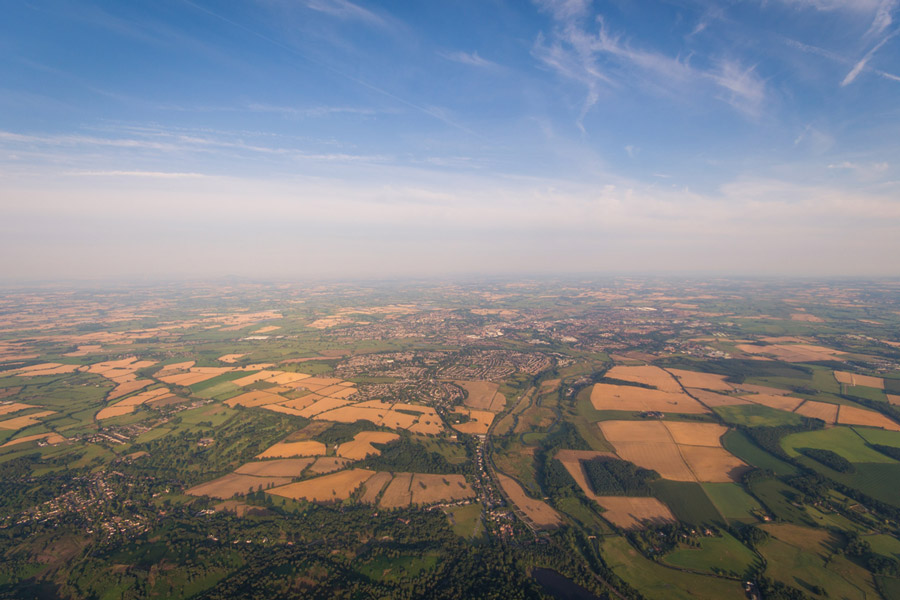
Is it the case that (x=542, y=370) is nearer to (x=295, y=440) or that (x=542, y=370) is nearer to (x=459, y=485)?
(x=459, y=485)

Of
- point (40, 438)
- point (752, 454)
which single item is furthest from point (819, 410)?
point (40, 438)

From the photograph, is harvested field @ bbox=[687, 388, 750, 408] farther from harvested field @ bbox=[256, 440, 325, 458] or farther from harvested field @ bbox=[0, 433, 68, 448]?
harvested field @ bbox=[0, 433, 68, 448]

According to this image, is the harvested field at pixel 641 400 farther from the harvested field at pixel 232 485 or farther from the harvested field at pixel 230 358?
the harvested field at pixel 230 358

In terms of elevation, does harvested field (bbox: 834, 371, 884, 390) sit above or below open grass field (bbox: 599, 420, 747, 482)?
above

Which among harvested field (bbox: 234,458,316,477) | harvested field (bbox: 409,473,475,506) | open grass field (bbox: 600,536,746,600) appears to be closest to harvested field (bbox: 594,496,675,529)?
open grass field (bbox: 600,536,746,600)

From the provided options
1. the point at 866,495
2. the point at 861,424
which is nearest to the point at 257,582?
the point at 866,495

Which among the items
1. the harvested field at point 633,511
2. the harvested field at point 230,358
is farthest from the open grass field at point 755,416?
the harvested field at point 230,358
